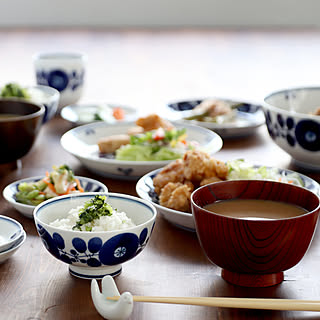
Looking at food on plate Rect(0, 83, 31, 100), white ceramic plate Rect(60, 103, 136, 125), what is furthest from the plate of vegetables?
food on plate Rect(0, 83, 31, 100)

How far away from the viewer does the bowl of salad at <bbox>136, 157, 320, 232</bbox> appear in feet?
5.31

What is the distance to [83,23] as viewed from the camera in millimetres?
7035

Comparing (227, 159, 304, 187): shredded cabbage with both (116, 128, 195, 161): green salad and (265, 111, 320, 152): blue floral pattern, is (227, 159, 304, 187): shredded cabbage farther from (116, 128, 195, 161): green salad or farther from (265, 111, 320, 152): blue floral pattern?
(116, 128, 195, 161): green salad

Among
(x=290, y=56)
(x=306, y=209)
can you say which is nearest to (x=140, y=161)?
(x=306, y=209)

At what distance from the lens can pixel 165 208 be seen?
1593 millimetres

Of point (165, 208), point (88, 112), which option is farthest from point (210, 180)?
point (88, 112)

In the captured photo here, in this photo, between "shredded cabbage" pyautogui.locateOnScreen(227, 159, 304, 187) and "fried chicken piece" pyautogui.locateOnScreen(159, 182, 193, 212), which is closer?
"fried chicken piece" pyautogui.locateOnScreen(159, 182, 193, 212)

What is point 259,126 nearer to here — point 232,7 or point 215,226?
Answer: point 215,226

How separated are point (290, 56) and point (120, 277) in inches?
143

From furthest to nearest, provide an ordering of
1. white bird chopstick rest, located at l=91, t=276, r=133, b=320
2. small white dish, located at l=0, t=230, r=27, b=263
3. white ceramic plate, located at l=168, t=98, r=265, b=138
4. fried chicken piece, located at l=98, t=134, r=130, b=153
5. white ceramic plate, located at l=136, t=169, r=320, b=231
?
white ceramic plate, located at l=168, t=98, r=265, b=138 → fried chicken piece, located at l=98, t=134, r=130, b=153 → white ceramic plate, located at l=136, t=169, r=320, b=231 → small white dish, located at l=0, t=230, r=27, b=263 → white bird chopstick rest, located at l=91, t=276, r=133, b=320

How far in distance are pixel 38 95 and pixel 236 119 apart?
884mm

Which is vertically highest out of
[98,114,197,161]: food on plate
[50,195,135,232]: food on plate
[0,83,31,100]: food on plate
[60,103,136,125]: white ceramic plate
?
[50,195,135,232]: food on plate

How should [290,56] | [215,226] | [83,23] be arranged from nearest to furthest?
[215,226]
[290,56]
[83,23]

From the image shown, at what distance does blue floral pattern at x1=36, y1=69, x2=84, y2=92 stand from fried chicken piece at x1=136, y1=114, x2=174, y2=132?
0.76 meters
